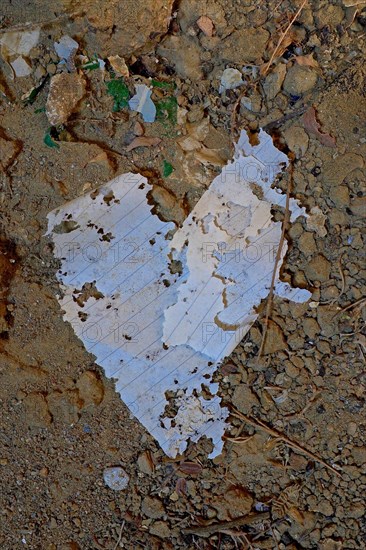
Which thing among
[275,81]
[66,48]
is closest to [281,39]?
[275,81]

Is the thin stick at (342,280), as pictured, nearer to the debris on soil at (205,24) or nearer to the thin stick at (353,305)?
the thin stick at (353,305)

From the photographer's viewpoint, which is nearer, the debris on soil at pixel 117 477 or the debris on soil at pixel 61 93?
the debris on soil at pixel 61 93

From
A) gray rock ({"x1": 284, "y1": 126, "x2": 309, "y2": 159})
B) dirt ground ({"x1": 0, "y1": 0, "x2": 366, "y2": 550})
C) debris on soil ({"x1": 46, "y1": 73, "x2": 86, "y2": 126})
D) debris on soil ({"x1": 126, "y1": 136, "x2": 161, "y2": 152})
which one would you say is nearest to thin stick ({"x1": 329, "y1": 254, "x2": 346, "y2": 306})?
dirt ground ({"x1": 0, "y1": 0, "x2": 366, "y2": 550})

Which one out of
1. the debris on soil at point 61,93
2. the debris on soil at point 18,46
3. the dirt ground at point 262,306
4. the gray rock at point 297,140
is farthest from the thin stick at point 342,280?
the debris on soil at point 18,46

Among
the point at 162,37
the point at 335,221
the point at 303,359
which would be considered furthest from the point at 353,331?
the point at 162,37

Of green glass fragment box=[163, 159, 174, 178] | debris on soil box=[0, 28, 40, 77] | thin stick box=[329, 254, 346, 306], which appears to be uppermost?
debris on soil box=[0, 28, 40, 77]

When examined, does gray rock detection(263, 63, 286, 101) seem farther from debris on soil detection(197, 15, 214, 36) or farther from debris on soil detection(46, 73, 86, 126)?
debris on soil detection(46, 73, 86, 126)
